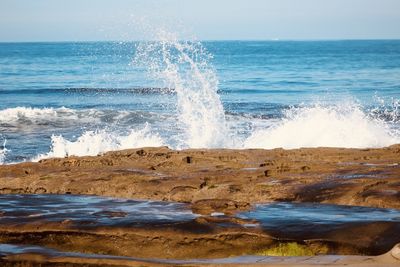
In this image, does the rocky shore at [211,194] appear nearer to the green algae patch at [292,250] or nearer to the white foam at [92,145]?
the green algae patch at [292,250]

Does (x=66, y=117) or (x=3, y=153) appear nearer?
(x=3, y=153)

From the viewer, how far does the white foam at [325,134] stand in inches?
→ 607

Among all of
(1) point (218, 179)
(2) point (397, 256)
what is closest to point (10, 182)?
(1) point (218, 179)

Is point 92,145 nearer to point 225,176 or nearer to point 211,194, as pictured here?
point 225,176

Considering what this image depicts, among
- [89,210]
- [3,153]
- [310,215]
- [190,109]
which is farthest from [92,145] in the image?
[310,215]

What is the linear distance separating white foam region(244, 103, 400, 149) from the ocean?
23 mm

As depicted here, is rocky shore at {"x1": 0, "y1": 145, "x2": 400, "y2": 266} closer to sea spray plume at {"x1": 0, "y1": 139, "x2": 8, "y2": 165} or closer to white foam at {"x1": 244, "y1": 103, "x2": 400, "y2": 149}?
white foam at {"x1": 244, "y1": 103, "x2": 400, "y2": 149}

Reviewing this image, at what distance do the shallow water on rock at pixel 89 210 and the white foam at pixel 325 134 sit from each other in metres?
7.45

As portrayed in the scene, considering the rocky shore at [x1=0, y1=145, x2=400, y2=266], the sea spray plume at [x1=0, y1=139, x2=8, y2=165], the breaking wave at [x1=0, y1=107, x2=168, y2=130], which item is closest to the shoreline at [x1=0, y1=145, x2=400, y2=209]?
the rocky shore at [x1=0, y1=145, x2=400, y2=266]

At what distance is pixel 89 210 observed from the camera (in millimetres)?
7875

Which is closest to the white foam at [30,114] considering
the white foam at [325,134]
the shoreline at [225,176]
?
the white foam at [325,134]

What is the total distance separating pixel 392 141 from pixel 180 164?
7352 mm

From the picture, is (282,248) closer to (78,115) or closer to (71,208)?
(71,208)

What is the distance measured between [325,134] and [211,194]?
7387 mm
